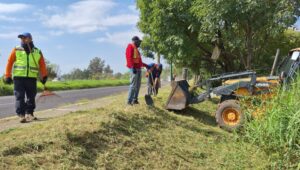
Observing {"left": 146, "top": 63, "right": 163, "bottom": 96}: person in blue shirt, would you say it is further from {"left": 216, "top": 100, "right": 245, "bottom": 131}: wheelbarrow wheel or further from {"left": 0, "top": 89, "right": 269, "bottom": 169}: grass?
{"left": 0, "top": 89, "right": 269, "bottom": 169}: grass

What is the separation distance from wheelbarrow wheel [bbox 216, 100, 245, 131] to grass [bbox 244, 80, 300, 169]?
169 inches

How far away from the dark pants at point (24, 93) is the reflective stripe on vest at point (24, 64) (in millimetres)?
124

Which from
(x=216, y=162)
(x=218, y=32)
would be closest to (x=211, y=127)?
(x=216, y=162)

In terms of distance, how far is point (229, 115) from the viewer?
12586mm

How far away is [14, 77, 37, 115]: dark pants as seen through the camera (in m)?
9.44

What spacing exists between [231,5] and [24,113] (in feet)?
27.3

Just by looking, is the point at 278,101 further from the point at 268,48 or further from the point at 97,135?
the point at 268,48

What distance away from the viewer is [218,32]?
18.1m

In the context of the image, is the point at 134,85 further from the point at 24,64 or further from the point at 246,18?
the point at 246,18

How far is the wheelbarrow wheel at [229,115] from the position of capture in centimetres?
1239

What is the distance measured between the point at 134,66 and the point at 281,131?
5.13 metres

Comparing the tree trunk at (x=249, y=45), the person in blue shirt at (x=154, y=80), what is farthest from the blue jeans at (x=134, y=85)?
the tree trunk at (x=249, y=45)

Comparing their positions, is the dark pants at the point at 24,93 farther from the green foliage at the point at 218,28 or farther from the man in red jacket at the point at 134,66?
the green foliage at the point at 218,28

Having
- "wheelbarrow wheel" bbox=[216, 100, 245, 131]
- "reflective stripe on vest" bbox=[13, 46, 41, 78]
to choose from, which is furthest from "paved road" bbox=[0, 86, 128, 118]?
"wheelbarrow wheel" bbox=[216, 100, 245, 131]
